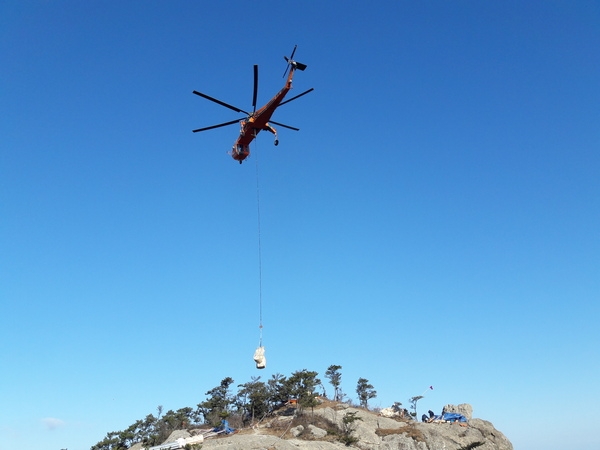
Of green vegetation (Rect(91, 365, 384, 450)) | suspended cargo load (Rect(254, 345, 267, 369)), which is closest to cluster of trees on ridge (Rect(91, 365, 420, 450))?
green vegetation (Rect(91, 365, 384, 450))

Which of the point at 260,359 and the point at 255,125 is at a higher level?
the point at 255,125

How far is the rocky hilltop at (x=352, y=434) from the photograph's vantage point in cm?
3653

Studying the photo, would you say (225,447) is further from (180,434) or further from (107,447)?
(107,447)

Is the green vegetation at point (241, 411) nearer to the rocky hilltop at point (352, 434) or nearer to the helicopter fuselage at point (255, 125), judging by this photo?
the rocky hilltop at point (352, 434)

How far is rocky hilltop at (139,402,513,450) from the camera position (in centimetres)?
3653

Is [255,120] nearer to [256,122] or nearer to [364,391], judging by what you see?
[256,122]

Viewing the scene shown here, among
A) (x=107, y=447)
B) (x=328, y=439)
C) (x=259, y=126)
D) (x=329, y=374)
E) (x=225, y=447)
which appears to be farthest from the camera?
(x=329, y=374)

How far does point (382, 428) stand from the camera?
4650cm

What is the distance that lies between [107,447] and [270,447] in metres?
24.6

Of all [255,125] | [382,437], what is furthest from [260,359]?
[382,437]

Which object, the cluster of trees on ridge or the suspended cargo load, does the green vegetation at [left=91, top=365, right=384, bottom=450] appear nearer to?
the cluster of trees on ridge

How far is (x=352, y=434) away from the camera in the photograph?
43.0 meters

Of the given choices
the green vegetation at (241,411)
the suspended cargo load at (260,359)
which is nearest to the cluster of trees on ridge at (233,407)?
the green vegetation at (241,411)

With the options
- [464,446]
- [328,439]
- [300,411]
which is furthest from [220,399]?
[464,446]
